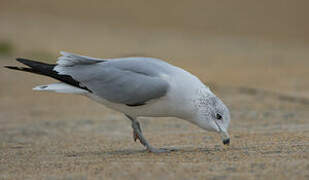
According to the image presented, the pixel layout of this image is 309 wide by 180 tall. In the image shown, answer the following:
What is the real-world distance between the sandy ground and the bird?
0.41 metres

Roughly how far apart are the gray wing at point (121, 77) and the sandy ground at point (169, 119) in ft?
2.06

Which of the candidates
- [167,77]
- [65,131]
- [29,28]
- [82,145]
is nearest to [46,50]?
[29,28]

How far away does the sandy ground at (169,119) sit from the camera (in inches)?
220

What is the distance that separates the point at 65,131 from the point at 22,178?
3.98 meters

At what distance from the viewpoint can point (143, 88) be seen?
252 inches

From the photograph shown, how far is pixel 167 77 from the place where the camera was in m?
6.41

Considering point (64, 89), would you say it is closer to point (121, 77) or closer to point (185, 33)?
point (121, 77)

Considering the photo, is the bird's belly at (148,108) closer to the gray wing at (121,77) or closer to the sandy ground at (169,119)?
the gray wing at (121,77)

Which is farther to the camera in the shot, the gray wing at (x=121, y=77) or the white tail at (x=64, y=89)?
the white tail at (x=64, y=89)

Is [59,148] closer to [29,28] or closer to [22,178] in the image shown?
[22,178]

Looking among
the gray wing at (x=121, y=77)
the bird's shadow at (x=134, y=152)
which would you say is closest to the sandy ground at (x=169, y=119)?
the bird's shadow at (x=134, y=152)

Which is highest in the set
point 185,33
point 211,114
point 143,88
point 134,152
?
point 143,88

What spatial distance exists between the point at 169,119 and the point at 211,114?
3785 mm

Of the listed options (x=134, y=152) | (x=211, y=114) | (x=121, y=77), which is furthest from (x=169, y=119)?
(x=211, y=114)
